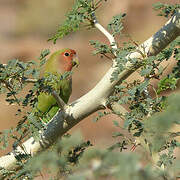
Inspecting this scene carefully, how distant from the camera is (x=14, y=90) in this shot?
1.41m

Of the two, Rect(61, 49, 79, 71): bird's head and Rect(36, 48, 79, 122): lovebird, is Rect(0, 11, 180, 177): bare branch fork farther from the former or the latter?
Rect(61, 49, 79, 71): bird's head

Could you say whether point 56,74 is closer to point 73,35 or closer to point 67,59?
point 67,59

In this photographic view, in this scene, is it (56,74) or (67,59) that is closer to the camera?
(56,74)

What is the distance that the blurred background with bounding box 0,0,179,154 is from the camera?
6254 mm

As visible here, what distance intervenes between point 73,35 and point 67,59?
15.4 ft

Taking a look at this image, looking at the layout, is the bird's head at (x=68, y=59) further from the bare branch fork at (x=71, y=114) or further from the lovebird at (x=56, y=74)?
the bare branch fork at (x=71, y=114)

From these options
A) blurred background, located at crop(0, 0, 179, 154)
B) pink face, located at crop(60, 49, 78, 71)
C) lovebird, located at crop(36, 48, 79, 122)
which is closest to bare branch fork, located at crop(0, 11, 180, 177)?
lovebird, located at crop(36, 48, 79, 122)

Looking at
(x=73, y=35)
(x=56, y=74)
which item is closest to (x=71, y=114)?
(x=56, y=74)

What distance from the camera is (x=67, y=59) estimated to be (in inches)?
138

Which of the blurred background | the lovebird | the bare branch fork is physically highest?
the blurred background

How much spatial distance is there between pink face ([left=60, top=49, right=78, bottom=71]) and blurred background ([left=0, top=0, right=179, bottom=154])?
192cm

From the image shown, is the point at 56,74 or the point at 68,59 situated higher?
the point at 68,59

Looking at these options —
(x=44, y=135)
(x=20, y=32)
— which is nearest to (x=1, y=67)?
(x=44, y=135)

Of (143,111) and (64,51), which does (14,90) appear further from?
(64,51)
